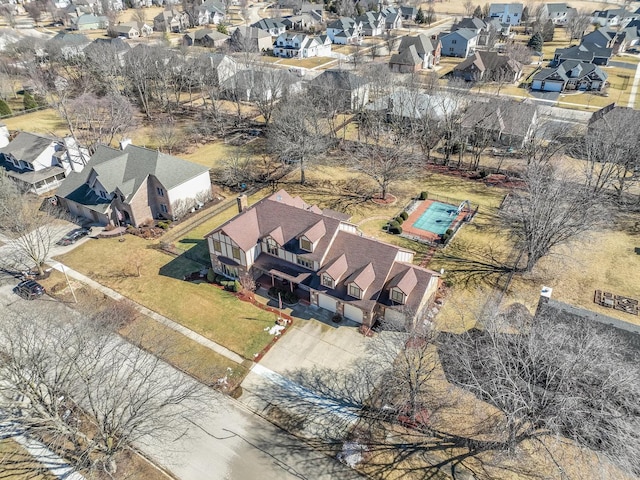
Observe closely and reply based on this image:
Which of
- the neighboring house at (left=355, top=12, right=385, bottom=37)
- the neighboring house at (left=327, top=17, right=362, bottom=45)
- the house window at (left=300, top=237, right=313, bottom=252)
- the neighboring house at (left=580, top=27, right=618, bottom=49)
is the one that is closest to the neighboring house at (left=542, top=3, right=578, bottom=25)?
the neighboring house at (left=580, top=27, right=618, bottom=49)

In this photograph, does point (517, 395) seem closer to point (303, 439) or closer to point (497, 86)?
point (303, 439)

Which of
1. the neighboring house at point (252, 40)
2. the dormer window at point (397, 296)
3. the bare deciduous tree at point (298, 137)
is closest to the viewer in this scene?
the dormer window at point (397, 296)

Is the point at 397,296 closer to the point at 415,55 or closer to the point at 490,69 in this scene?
the point at 490,69

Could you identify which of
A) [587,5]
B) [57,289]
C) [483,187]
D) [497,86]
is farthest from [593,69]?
[587,5]

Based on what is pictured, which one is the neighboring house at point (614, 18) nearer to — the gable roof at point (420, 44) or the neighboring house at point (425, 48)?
the neighboring house at point (425, 48)

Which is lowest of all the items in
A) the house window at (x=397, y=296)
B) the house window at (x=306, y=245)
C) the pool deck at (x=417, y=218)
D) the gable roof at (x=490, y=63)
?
the pool deck at (x=417, y=218)

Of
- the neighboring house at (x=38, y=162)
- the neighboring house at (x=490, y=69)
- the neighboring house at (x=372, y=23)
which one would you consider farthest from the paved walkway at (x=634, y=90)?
the neighboring house at (x=38, y=162)
